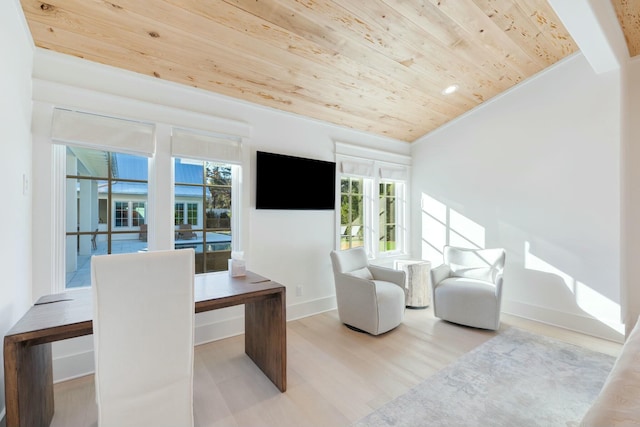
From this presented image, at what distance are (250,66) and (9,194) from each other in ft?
6.10

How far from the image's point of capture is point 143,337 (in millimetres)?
1395

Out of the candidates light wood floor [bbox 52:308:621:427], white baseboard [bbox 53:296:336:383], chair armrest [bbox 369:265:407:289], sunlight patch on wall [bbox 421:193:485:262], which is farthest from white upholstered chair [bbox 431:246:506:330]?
white baseboard [bbox 53:296:336:383]

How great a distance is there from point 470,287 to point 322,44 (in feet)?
9.35

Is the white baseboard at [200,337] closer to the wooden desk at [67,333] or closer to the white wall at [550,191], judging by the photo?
the wooden desk at [67,333]

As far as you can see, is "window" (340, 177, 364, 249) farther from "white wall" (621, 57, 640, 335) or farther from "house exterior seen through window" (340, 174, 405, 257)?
"white wall" (621, 57, 640, 335)

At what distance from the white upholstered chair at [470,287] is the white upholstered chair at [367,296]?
0.50 meters

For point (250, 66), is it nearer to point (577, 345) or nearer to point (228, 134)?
point (228, 134)

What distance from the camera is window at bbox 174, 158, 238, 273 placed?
8.83ft

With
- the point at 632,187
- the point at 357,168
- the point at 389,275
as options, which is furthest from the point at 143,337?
the point at 632,187

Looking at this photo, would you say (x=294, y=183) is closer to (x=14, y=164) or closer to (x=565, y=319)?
(x=14, y=164)

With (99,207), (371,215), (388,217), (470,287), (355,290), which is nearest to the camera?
(99,207)

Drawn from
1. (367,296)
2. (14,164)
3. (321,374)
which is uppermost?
(14,164)

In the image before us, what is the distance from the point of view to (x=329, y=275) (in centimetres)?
365

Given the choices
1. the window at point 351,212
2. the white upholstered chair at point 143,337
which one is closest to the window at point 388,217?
the window at point 351,212
